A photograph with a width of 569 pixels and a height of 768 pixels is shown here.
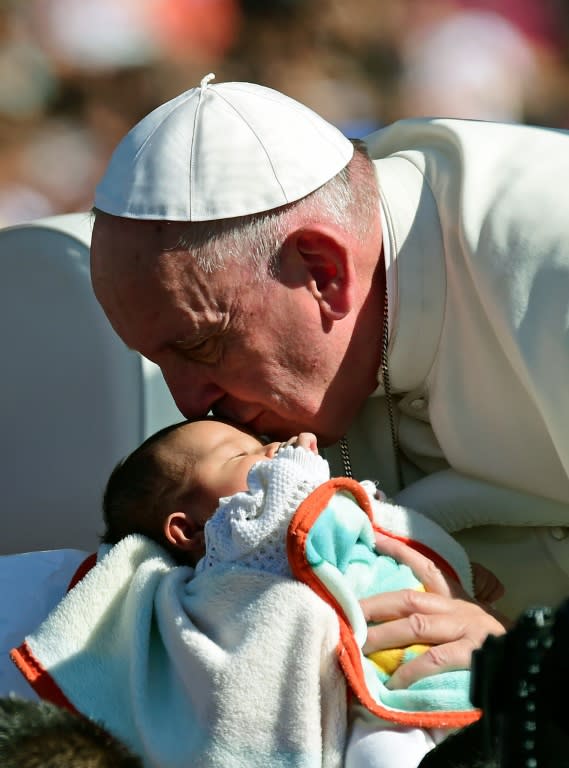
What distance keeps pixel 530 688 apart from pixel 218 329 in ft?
3.90

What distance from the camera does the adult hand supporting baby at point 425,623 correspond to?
5.60 feet

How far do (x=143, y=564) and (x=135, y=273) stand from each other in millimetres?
488

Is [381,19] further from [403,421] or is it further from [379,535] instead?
[379,535]

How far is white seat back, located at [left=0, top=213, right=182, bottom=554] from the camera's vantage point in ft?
9.11

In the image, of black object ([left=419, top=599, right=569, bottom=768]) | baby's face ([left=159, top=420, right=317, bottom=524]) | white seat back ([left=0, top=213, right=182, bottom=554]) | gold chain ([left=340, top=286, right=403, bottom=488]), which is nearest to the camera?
black object ([left=419, top=599, right=569, bottom=768])

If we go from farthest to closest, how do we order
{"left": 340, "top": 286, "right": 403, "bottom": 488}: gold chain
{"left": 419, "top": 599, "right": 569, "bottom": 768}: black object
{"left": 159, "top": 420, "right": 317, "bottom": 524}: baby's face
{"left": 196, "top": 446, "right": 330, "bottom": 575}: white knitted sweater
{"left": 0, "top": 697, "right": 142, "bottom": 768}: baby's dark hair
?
{"left": 340, "top": 286, "right": 403, "bottom": 488}: gold chain → {"left": 159, "top": 420, "right": 317, "bottom": 524}: baby's face → {"left": 196, "top": 446, "right": 330, "bottom": 575}: white knitted sweater → {"left": 0, "top": 697, "right": 142, "bottom": 768}: baby's dark hair → {"left": 419, "top": 599, "right": 569, "bottom": 768}: black object

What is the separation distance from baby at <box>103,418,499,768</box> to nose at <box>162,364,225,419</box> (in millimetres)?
117

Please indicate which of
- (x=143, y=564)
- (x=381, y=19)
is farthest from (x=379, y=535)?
(x=381, y=19)

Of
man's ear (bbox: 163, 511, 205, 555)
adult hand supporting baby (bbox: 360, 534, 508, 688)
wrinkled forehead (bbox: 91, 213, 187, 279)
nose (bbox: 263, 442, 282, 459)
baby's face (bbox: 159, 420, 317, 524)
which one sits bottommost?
adult hand supporting baby (bbox: 360, 534, 508, 688)

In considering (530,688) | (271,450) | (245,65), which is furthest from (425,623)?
(245,65)

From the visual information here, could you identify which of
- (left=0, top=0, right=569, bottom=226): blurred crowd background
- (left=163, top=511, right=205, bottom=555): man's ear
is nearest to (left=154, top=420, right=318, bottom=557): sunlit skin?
(left=163, top=511, right=205, bottom=555): man's ear

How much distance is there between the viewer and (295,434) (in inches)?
88.8

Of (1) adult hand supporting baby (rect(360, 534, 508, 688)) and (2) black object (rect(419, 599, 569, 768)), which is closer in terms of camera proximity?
(2) black object (rect(419, 599, 569, 768))

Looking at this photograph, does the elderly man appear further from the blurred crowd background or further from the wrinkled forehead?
the blurred crowd background
